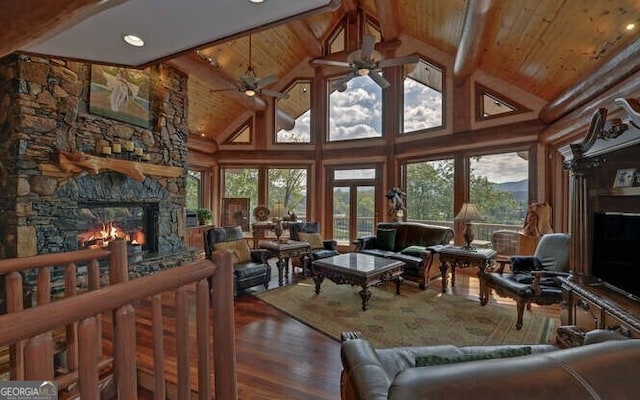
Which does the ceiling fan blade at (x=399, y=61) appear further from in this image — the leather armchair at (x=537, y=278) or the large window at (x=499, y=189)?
the leather armchair at (x=537, y=278)

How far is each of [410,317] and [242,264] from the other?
2.48 meters

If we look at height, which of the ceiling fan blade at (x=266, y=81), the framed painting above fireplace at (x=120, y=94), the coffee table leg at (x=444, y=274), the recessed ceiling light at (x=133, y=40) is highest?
the ceiling fan blade at (x=266, y=81)

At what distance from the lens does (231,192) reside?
856 centimetres

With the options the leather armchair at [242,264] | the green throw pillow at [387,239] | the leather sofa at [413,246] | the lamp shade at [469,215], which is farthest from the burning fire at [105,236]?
the lamp shade at [469,215]

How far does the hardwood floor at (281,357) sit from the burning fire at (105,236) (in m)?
1.66

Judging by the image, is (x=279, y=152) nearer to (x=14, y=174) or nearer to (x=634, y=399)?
(x=14, y=174)

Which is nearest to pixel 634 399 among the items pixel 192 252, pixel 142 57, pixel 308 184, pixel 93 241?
pixel 142 57

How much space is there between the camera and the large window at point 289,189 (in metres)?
8.44

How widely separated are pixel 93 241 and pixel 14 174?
1350 millimetres

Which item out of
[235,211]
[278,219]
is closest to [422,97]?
[278,219]

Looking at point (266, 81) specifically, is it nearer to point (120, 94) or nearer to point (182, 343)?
point (120, 94)

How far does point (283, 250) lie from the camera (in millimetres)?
5137

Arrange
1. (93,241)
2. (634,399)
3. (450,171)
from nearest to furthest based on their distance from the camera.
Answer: (634,399) < (93,241) < (450,171)

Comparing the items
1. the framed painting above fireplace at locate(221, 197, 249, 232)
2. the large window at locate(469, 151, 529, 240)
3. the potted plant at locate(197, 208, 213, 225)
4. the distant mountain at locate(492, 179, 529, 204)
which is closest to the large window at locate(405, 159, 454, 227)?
the large window at locate(469, 151, 529, 240)
